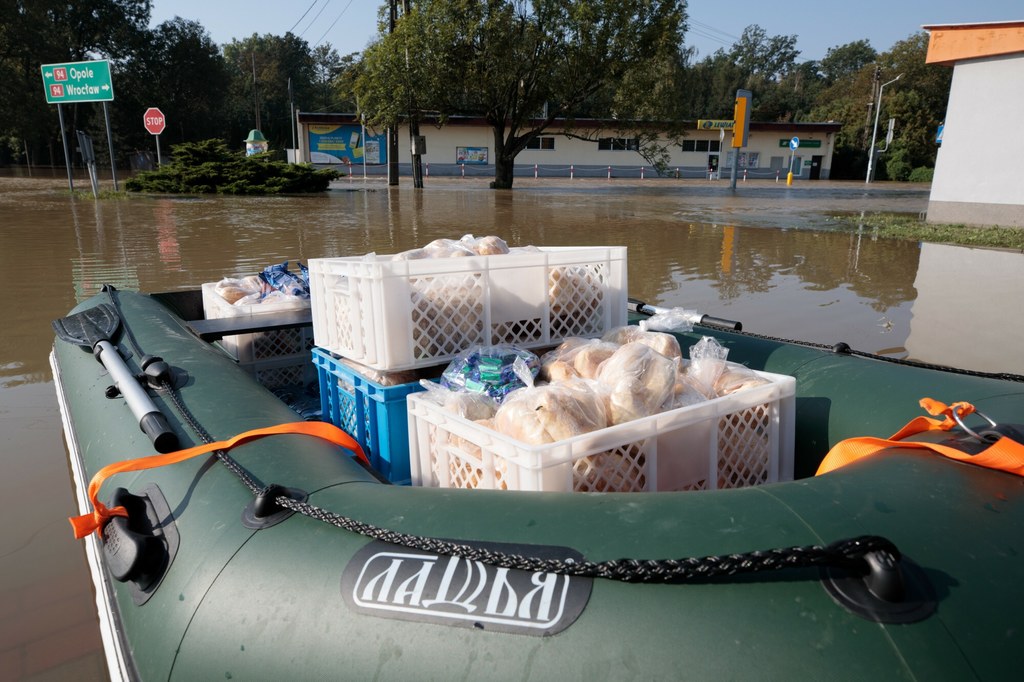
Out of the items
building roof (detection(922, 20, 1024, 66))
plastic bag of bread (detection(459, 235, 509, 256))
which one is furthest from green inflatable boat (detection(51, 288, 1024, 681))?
building roof (detection(922, 20, 1024, 66))

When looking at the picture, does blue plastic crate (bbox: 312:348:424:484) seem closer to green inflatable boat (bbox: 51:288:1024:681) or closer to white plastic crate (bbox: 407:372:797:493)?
white plastic crate (bbox: 407:372:797:493)

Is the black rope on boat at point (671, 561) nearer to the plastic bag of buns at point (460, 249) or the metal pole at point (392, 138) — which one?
the plastic bag of buns at point (460, 249)

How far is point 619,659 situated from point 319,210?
1727 cm

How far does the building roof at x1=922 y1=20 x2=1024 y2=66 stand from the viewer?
13539 mm

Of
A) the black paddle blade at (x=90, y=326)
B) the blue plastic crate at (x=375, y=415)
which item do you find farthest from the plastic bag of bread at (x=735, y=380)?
the black paddle blade at (x=90, y=326)

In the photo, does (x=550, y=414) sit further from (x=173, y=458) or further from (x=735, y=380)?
(x=173, y=458)

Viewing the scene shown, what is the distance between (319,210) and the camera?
1719 centimetres

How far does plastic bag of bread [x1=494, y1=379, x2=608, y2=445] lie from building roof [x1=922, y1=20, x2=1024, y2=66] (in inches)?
636

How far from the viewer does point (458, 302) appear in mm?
2572

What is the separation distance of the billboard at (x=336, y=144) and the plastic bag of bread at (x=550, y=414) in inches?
1559

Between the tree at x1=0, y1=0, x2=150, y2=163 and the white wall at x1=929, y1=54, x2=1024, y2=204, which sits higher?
the tree at x1=0, y1=0, x2=150, y2=163

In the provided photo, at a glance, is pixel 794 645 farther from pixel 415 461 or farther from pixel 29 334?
pixel 29 334

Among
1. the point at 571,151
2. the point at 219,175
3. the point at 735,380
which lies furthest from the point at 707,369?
the point at 571,151

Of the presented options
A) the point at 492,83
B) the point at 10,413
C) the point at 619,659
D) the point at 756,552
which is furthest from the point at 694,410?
the point at 492,83
